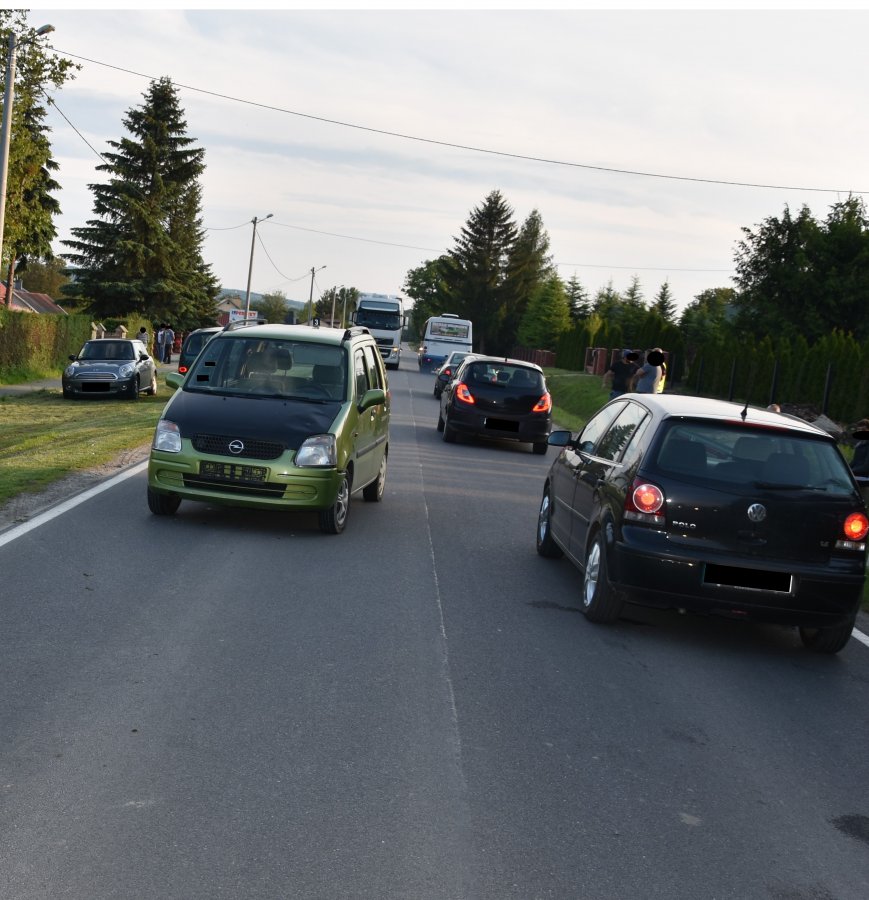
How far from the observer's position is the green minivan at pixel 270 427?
1009cm

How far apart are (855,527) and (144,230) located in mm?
53935

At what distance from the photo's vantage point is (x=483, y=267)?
106750 mm

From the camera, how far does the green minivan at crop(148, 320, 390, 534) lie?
33.1 ft

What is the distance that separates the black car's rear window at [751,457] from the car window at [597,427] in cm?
142

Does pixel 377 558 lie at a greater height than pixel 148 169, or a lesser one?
lesser

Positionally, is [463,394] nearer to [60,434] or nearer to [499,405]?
→ [499,405]

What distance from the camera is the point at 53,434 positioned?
18.3 m

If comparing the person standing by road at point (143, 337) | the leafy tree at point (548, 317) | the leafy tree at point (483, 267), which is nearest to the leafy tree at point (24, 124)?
the person standing by road at point (143, 337)

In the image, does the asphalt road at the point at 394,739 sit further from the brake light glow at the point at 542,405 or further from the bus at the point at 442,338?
the bus at the point at 442,338

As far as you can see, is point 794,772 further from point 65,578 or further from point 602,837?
point 65,578

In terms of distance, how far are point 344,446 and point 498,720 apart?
523 cm

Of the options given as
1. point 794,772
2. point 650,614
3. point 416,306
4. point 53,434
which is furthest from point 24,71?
point 416,306

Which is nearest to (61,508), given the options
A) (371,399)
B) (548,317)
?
(371,399)

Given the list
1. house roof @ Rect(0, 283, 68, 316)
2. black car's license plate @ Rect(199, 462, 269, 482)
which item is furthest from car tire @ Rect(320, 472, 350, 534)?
house roof @ Rect(0, 283, 68, 316)
